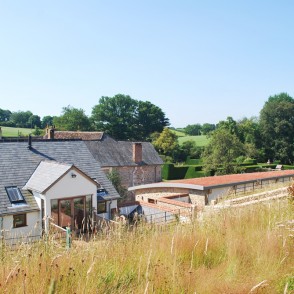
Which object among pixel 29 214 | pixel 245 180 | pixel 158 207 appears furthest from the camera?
pixel 245 180

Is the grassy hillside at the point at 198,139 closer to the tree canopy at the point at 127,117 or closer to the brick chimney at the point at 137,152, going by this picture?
the tree canopy at the point at 127,117

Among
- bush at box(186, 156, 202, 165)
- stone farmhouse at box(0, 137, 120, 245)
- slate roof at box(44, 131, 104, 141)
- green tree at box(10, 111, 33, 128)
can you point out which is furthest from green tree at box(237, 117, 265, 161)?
green tree at box(10, 111, 33, 128)

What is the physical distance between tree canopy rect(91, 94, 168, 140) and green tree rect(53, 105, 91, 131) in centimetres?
262

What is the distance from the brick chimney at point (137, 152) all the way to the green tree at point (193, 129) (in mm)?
77689

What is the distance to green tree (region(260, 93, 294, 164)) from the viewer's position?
5153 cm

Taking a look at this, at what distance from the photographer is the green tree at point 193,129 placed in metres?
112

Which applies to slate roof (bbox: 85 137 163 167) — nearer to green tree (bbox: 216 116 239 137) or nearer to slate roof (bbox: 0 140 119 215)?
slate roof (bbox: 0 140 119 215)

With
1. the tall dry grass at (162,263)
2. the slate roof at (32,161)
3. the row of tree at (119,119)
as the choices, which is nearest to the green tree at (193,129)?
the row of tree at (119,119)

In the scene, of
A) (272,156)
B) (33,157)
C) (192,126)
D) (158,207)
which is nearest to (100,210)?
(158,207)

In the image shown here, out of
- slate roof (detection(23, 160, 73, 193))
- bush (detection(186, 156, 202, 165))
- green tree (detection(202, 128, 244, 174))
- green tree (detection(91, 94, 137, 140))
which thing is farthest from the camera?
green tree (detection(91, 94, 137, 140))

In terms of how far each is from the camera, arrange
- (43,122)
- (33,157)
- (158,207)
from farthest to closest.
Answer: (43,122) → (33,157) → (158,207)

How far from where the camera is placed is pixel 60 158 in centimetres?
2075

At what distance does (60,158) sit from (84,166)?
5.36ft

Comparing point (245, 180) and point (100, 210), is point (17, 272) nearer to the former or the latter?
point (100, 210)
